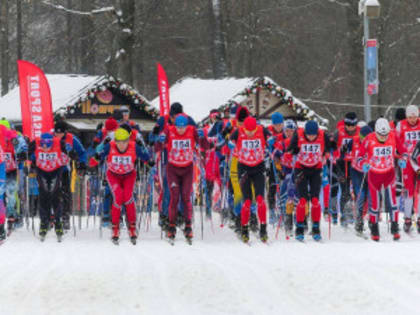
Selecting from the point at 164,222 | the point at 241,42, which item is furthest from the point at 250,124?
the point at 241,42

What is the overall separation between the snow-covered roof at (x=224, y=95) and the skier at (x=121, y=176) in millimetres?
11718

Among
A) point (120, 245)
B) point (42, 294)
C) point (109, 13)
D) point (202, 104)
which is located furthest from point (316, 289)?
point (109, 13)

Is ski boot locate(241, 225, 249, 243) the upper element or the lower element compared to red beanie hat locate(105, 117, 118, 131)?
lower

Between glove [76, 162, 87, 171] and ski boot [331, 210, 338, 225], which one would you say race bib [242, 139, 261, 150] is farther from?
ski boot [331, 210, 338, 225]

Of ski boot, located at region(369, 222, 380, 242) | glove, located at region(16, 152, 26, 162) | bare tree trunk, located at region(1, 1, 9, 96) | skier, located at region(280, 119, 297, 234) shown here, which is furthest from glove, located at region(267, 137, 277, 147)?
bare tree trunk, located at region(1, 1, 9, 96)

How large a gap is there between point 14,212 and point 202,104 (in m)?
12.5

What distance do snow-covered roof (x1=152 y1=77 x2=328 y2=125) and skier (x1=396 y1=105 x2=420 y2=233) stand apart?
10.9 m

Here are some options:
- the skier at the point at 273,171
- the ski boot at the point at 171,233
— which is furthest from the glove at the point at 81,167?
the skier at the point at 273,171

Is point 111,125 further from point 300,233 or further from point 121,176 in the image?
point 300,233

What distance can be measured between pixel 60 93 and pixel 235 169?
40.2 ft

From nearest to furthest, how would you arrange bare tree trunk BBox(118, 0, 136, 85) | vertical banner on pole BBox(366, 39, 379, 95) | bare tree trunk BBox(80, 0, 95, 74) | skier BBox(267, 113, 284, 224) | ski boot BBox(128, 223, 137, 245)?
ski boot BBox(128, 223, 137, 245) < skier BBox(267, 113, 284, 224) < vertical banner on pole BBox(366, 39, 379, 95) < bare tree trunk BBox(118, 0, 136, 85) < bare tree trunk BBox(80, 0, 95, 74)

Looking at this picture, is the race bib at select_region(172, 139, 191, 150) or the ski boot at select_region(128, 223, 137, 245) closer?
the ski boot at select_region(128, 223, 137, 245)

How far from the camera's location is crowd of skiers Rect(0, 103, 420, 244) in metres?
13.0

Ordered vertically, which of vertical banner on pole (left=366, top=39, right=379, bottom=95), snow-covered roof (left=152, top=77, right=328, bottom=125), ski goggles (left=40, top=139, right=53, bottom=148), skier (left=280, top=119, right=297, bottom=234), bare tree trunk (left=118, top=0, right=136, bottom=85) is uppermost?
bare tree trunk (left=118, top=0, right=136, bottom=85)
